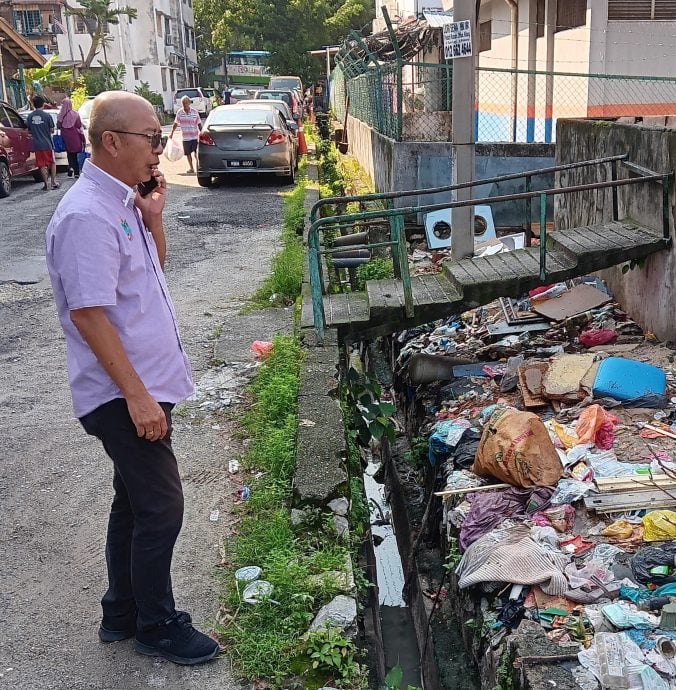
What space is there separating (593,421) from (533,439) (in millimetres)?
563

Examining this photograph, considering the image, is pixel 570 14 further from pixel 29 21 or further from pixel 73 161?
pixel 29 21

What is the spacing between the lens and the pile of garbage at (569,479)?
11.0 feet

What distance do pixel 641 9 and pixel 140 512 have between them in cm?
1218

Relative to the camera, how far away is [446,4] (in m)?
22.8

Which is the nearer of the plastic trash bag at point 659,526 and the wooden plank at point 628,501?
the plastic trash bag at point 659,526

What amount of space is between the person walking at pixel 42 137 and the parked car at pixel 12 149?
0.65ft

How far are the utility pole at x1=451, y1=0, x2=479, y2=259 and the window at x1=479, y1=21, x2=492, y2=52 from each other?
39.3ft

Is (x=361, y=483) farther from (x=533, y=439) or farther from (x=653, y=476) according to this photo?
(x=653, y=476)

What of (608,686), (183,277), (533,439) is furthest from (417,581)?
(183,277)

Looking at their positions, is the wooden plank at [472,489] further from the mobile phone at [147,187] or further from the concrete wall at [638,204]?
the mobile phone at [147,187]

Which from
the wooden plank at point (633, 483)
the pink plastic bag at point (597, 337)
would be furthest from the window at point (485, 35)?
the wooden plank at point (633, 483)

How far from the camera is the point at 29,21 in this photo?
54.3 m

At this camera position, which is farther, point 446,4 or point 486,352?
point 446,4

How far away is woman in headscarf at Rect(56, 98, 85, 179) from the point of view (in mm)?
16031
